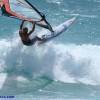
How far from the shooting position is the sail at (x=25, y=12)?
60.0ft

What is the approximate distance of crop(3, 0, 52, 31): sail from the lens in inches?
720

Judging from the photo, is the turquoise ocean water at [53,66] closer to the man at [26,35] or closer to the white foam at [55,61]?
the white foam at [55,61]

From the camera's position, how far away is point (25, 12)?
18.8 metres

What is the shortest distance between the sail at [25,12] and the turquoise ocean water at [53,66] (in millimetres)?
1764

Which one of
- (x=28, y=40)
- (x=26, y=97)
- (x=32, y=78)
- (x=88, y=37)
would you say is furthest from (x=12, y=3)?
(x=88, y=37)

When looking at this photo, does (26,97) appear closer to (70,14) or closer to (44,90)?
(44,90)

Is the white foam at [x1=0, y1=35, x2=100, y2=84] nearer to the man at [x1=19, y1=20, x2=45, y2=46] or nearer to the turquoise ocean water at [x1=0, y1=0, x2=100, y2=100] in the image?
the turquoise ocean water at [x1=0, y1=0, x2=100, y2=100]

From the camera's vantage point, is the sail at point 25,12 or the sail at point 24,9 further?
the sail at point 24,9

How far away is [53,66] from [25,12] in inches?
93.1

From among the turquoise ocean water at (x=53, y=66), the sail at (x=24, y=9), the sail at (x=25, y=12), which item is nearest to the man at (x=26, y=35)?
the sail at (x=25, y=12)

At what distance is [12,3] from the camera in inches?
747

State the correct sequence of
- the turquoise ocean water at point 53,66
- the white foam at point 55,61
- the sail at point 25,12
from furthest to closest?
the white foam at point 55,61 → the sail at point 25,12 → the turquoise ocean water at point 53,66

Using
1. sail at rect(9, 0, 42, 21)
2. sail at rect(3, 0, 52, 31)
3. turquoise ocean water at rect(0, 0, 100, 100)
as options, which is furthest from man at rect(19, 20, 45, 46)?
turquoise ocean water at rect(0, 0, 100, 100)

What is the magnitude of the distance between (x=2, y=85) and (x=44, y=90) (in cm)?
150
